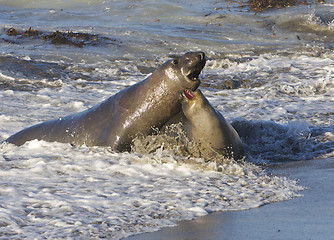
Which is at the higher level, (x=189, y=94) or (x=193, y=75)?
(x=193, y=75)

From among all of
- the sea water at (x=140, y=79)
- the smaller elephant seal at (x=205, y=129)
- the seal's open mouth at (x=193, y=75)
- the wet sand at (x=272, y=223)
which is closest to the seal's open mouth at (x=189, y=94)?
the smaller elephant seal at (x=205, y=129)

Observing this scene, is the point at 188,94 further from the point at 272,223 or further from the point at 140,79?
the point at 140,79

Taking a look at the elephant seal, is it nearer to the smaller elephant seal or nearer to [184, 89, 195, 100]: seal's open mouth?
[184, 89, 195, 100]: seal's open mouth

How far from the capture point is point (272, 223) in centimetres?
380

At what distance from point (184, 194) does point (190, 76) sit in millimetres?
1544

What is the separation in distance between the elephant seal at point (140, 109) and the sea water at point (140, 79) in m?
0.18

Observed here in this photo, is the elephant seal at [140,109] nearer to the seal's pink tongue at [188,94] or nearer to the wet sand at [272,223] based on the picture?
the seal's pink tongue at [188,94]

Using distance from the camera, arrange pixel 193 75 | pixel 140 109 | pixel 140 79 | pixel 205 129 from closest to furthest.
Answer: pixel 205 129
pixel 193 75
pixel 140 109
pixel 140 79

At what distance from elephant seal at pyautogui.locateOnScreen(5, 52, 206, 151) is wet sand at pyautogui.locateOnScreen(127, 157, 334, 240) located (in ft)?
5.69

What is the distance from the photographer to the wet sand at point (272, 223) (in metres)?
3.51

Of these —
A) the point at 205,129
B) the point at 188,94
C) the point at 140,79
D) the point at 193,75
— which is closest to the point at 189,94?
the point at 188,94

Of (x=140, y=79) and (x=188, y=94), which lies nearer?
(x=188, y=94)

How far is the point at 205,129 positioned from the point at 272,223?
82.2 inches

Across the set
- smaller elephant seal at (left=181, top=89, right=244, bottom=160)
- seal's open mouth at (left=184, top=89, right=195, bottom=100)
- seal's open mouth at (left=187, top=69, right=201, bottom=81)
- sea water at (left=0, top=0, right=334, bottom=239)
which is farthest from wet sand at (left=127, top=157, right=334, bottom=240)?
seal's open mouth at (left=187, top=69, right=201, bottom=81)
